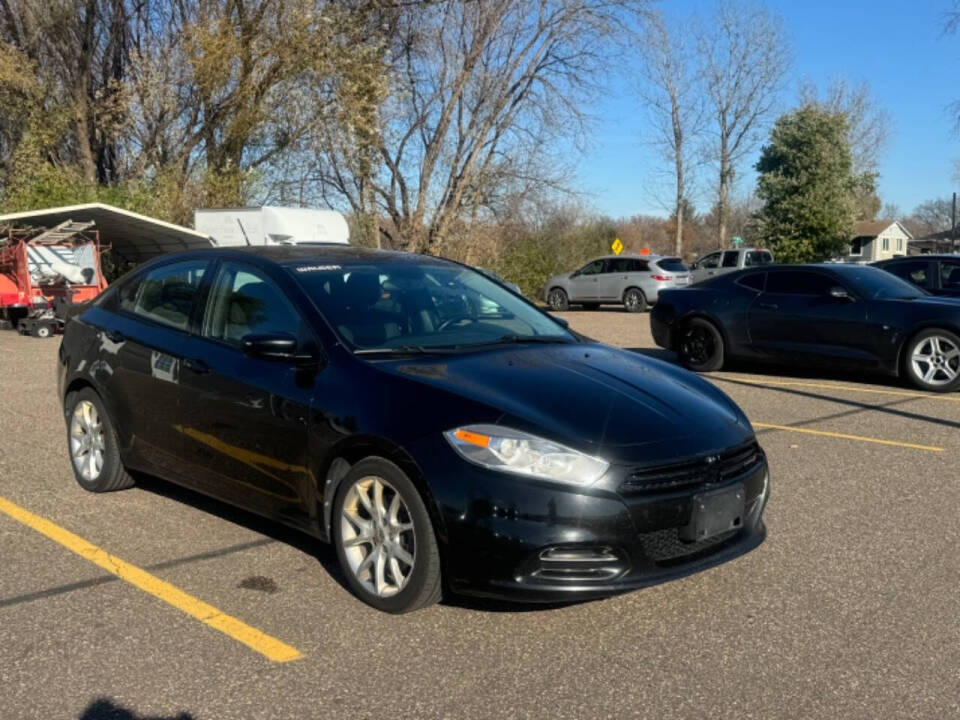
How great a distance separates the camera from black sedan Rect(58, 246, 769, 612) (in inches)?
151

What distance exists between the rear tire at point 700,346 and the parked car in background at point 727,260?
1716 centimetres

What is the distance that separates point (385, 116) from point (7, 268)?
14.4 metres

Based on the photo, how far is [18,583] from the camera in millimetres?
4609

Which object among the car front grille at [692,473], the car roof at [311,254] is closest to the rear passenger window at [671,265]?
the car roof at [311,254]

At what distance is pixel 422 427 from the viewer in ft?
13.2

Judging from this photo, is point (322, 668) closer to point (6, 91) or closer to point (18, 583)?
point (18, 583)

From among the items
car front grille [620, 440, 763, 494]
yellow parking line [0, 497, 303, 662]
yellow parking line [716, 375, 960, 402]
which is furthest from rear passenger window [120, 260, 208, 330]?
yellow parking line [716, 375, 960, 402]

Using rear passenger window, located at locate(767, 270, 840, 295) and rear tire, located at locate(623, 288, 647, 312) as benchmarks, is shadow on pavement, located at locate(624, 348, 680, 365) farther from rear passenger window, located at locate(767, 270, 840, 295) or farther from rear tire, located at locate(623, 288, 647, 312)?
rear tire, located at locate(623, 288, 647, 312)

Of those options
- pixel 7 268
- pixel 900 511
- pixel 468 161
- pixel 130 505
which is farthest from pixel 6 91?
pixel 900 511

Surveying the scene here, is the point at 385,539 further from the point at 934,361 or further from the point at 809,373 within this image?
the point at 809,373

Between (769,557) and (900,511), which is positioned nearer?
(769,557)

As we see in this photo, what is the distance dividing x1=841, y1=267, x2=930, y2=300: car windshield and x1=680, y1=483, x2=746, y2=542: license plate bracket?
7.69 metres

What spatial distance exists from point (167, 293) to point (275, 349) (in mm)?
1550

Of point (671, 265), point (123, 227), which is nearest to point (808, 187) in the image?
point (671, 265)
